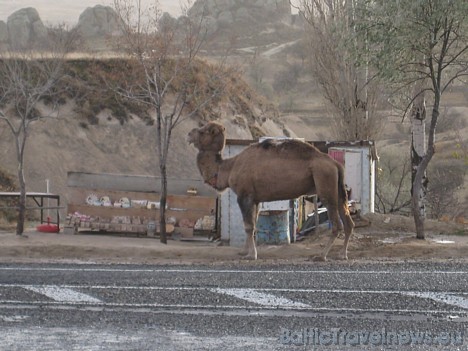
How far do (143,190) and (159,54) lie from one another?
413 centimetres

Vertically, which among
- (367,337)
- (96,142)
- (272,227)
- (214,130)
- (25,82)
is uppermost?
(25,82)

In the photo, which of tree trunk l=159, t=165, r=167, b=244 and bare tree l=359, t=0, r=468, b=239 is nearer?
bare tree l=359, t=0, r=468, b=239

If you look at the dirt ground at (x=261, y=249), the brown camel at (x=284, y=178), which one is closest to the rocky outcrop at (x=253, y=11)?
the dirt ground at (x=261, y=249)

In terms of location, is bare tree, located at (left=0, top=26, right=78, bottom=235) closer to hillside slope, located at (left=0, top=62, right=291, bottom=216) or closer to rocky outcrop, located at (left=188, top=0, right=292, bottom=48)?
hillside slope, located at (left=0, top=62, right=291, bottom=216)

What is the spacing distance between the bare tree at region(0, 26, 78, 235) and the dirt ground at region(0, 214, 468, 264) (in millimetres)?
2366

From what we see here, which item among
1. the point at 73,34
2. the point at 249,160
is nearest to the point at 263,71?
the point at 73,34

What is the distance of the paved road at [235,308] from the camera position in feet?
32.1

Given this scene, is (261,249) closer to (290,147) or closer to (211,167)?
(211,167)

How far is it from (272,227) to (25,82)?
13.6 meters

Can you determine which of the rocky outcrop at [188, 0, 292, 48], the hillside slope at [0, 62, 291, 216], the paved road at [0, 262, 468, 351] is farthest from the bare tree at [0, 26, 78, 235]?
the rocky outcrop at [188, 0, 292, 48]

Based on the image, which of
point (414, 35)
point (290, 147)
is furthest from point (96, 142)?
point (290, 147)

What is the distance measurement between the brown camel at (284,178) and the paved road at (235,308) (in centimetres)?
229

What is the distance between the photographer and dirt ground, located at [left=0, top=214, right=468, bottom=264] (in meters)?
18.4

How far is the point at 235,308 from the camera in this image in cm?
1160
